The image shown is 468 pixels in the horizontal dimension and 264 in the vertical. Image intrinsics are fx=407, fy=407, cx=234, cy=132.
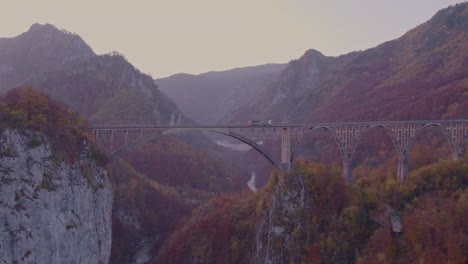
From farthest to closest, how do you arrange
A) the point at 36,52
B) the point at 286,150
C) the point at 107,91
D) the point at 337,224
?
the point at 36,52 < the point at 107,91 < the point at 286,150 < the point at 337,224

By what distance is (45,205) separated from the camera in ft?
102

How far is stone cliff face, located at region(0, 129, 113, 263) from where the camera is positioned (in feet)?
96.1

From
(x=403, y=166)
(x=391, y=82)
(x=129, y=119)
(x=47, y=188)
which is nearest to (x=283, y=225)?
(x=403, y=166)

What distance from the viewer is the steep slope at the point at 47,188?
2959cm

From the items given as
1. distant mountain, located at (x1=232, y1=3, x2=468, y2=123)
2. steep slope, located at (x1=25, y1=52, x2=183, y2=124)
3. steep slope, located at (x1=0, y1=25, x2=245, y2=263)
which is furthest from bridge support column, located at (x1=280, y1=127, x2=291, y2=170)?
steep slope, located at (x1=25, y1=52, x2=183, y2=124)

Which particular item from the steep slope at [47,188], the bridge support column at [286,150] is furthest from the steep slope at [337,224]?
the steep slope at [47,188]

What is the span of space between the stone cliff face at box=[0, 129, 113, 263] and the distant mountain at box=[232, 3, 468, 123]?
51561mm

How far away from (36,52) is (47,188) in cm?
11952

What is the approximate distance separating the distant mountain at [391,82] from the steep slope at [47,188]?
51184mm

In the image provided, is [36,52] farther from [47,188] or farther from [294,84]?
[47,188]

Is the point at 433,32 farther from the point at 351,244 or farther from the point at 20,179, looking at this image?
the point at 20,179

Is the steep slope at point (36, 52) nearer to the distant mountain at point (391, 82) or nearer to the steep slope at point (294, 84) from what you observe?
the steep slope at point (294, 84)

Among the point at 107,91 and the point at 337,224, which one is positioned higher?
the point at 107,91

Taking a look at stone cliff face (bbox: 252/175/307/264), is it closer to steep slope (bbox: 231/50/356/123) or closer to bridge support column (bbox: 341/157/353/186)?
bridge support column (bbox: 341/157/353/186)
